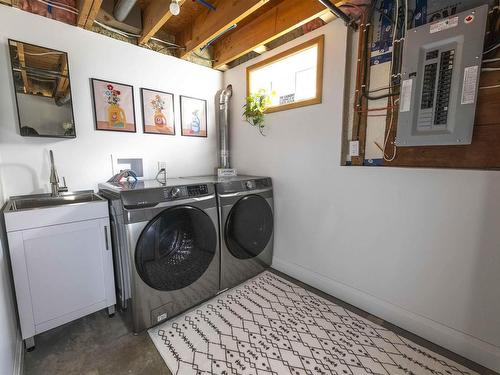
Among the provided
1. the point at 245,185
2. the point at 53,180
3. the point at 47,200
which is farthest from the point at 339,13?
the point at 47,200

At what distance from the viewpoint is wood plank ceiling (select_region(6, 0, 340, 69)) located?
5.60 ft

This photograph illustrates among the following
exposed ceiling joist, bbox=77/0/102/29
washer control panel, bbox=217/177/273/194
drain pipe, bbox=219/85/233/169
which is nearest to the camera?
exposed ceiling joist, bbox=77/0/102/29

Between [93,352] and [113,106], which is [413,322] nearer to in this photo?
[93,352]

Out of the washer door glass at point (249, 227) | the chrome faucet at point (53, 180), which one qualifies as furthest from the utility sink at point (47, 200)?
the washer door glass at point (249, 227)

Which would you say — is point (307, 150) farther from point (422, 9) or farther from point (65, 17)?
point (65, 17)

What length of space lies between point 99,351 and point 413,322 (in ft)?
6.84

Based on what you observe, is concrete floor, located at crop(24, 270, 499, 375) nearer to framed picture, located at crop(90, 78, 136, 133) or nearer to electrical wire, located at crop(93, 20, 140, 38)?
framed picture, located at crop(90, 78, 136, 133)

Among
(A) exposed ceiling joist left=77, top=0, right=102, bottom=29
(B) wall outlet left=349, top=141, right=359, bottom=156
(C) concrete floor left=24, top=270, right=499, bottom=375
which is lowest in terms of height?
(C) concrete floor left=24, top=270, right=499, bottom=375

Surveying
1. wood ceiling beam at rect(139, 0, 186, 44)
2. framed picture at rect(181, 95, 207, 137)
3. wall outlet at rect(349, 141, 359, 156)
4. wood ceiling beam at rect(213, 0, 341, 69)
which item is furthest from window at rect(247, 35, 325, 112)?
wood ceiling beam at rect(139, 0, 186, 44)

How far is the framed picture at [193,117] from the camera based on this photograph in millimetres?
2492

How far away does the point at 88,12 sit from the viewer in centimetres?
167

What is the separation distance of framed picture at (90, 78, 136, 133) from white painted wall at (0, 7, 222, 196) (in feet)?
0.16

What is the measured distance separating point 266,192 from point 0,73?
2.19 meters

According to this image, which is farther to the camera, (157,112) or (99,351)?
(157,112)
